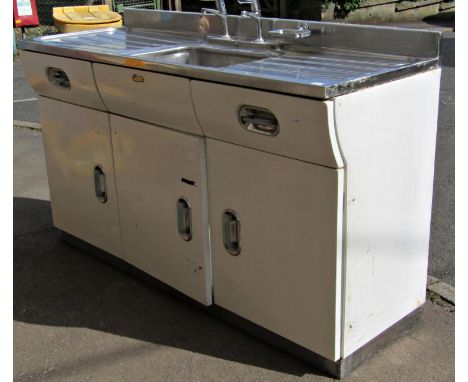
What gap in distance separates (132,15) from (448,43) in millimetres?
8515

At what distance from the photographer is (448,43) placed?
1147cm

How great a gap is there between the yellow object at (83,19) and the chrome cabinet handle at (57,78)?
5.84 metres

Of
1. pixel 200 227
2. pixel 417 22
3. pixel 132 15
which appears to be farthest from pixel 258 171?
pixel 417 22

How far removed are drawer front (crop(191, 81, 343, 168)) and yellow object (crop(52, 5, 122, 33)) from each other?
700cm

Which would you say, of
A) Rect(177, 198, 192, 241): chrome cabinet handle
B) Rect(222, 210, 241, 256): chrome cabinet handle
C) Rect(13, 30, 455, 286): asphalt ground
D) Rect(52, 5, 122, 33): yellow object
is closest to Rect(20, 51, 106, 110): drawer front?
Rect(177, 198, 192, 241): chrome cabinet handle

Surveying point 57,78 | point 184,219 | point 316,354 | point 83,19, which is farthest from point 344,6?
point 316,354

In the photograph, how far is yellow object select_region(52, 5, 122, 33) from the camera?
927 centimetres

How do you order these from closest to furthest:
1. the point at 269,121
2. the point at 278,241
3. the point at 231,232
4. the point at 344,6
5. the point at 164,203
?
the point at 269,121 → the point at 278,241 → the point at 231,232 → the point at 164,203 → the point at 344,6

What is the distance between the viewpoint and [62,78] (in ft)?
11.9

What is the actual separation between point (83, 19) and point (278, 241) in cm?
791

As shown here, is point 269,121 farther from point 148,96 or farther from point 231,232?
point 148,96

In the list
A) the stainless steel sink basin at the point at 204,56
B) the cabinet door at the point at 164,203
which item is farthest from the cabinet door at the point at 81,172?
the stainless steel sink basin at the point at 204,56

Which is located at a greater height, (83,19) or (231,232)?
(83,19)

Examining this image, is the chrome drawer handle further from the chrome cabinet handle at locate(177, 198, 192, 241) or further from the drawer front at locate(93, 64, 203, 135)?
the chrome cabinet handle at locate(177, 198, 192, 241)
